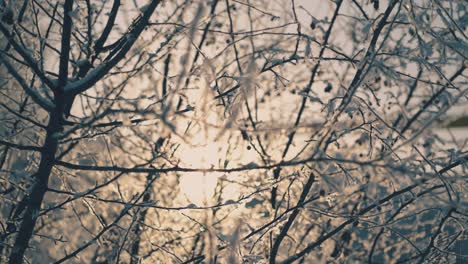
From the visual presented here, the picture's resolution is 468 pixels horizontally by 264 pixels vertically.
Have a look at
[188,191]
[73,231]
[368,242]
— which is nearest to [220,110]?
[188,191]

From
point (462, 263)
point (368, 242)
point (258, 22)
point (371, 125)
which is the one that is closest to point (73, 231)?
point (368, 242)

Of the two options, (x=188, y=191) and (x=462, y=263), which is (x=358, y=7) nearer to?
(x=188, y=191)

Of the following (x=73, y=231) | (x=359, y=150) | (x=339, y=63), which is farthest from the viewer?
(x=73, y=231)

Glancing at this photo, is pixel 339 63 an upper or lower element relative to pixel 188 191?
upper

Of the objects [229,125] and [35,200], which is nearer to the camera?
[229,125]

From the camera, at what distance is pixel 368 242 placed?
5652 millimetres

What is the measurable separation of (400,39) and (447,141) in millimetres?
996

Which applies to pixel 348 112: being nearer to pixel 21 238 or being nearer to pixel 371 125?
pixel 371 125

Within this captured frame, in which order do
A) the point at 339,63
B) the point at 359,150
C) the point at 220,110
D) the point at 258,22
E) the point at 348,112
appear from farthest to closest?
the point at 359,150, the point at 258,22, the point at 220,110, the point at 339,63, the point at 348,112

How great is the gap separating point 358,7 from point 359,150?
1704 mm

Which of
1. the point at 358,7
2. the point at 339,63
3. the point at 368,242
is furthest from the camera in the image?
the point at 368,242

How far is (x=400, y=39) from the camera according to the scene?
12.3 ft

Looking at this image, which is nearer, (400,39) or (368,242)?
(400,39)

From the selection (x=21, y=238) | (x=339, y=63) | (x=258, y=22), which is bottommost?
(x=21, y=238)
